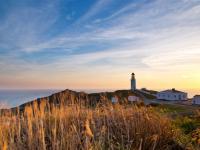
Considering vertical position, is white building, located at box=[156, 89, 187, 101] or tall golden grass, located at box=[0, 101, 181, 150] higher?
white building, located at box=[156, 89, 187, 101]

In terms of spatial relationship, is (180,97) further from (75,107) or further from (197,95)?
(75,107)

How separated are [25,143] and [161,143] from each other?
112 inches

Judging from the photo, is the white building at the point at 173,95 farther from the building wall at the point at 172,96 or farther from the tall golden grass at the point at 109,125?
the tall golden grass at the point at 109,125

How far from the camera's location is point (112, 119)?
801 cm

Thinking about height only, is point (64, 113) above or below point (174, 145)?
above

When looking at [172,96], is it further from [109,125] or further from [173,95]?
[109,125]

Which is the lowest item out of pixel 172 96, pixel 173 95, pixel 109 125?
pixel 109 125

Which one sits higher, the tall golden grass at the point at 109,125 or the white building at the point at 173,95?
the white building at the point at 173,95

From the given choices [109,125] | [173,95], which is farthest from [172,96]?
[109,125]

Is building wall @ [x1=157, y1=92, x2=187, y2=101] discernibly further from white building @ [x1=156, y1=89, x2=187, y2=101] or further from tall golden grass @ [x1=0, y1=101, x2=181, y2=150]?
tall golden grass @ [x1=0, y1=101, x2=181, y2=150]

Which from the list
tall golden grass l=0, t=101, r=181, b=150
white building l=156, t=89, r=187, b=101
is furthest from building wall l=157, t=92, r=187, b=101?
tall golden grass l=0, t=101, r=181, b=150

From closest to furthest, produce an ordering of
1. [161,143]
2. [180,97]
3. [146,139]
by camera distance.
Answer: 1. [146,139]
2. [161,143]
3. [180,97]

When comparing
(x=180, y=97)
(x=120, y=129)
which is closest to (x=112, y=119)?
(x=120, y=129)

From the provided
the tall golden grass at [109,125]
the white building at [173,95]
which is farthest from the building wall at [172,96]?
the tall golden grass at [109,125]
